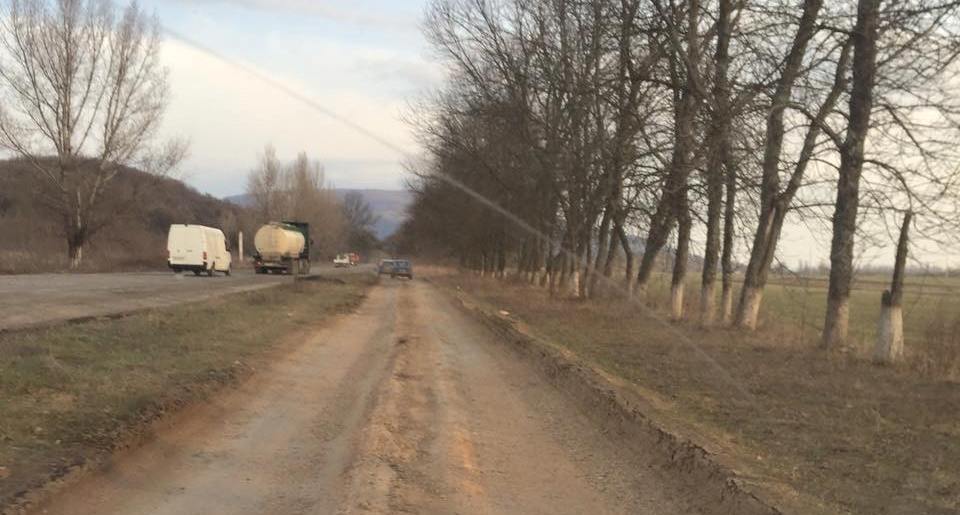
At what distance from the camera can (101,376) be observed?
8.83 metres

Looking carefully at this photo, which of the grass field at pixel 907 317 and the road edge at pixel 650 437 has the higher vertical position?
the grass field at pixel 907 317

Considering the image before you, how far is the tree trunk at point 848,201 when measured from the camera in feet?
44.3

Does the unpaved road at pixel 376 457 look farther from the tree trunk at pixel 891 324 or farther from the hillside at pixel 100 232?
the hillside at pixel 100 232

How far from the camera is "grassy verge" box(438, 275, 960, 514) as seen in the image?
5.87m

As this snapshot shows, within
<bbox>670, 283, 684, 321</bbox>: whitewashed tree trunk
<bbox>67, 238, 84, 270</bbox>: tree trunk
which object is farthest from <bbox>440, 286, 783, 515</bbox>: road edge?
<bbox>67, 238, 84, 270</bbox>: tree trunk

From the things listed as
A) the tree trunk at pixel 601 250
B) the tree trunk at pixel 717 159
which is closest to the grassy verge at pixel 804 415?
the tree trunk at pixel 717 159

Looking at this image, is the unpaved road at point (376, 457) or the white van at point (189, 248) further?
the white van at point (189, 248)

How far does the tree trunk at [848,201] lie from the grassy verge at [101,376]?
1041 cm

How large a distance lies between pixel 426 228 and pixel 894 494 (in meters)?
67.2

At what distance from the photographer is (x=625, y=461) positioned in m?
6.93

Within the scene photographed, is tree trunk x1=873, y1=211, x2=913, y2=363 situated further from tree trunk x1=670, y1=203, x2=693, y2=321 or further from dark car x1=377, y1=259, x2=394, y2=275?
dark car x1=377, y1=259, x2=394, y2=275

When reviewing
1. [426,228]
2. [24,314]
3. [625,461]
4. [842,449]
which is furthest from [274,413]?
[426,228]

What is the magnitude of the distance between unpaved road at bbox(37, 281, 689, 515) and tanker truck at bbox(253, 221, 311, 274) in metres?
38.4

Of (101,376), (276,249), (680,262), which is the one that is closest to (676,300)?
(680,262)
